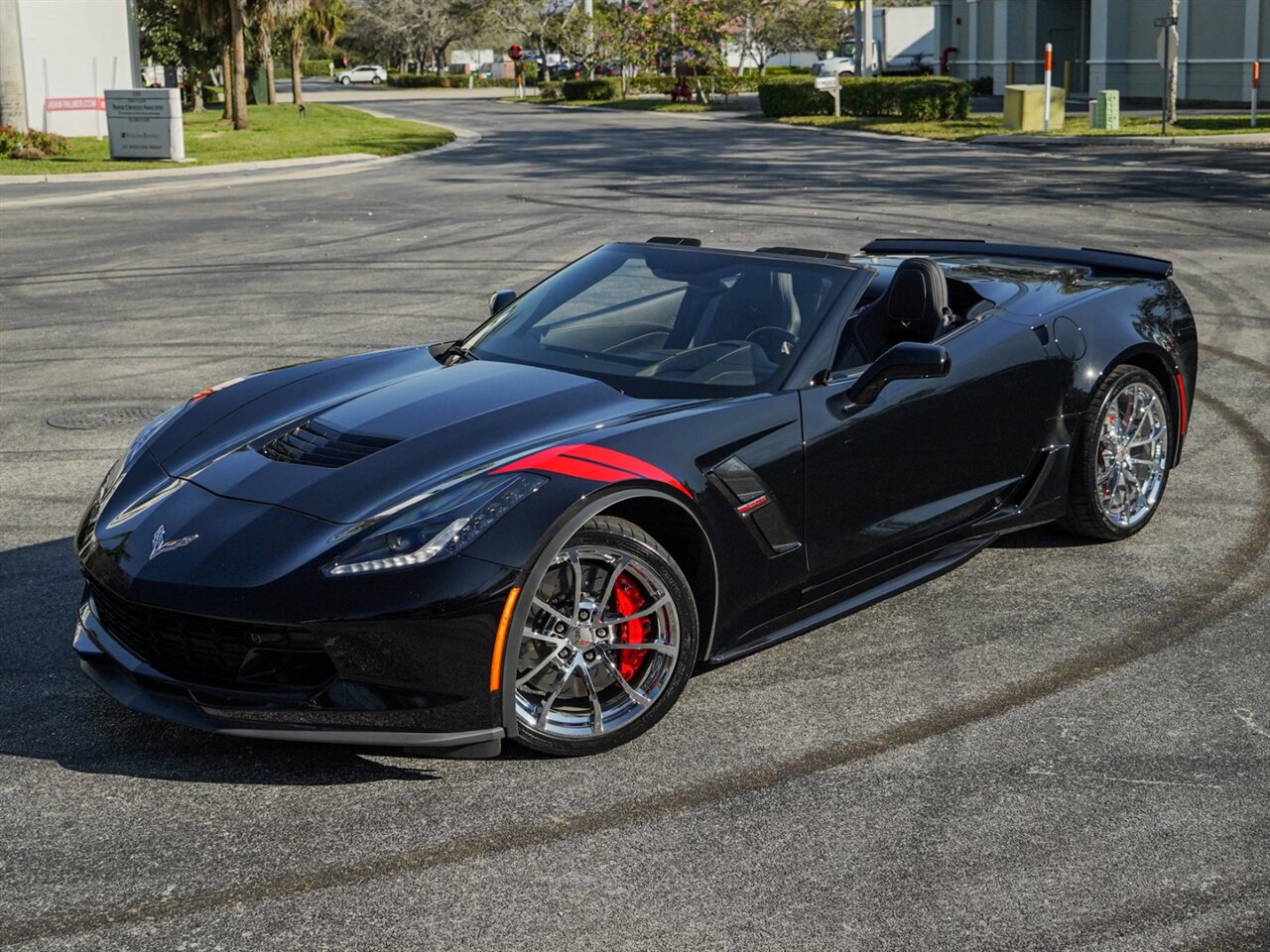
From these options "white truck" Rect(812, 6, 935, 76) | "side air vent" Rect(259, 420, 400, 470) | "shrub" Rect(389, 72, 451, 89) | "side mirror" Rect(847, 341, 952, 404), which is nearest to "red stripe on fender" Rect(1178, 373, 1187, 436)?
"side mirror" Rect(847, 341, 952, 404)

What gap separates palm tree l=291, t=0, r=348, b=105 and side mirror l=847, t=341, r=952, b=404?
146ft

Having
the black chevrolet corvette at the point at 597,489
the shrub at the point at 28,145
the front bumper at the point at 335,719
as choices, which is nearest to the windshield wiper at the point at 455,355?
the black chevrolet corvette at the point at 597,489

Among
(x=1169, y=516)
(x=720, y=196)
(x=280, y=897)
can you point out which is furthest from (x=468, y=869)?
(x=720, y=196)

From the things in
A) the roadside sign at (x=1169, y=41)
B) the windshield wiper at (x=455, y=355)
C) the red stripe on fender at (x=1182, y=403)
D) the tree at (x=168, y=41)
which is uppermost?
the tree at (x=168, y=41)

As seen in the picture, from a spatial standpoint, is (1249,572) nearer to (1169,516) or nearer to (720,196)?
(1169,516)

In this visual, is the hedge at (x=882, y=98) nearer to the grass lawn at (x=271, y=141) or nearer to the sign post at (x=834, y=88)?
the sign post at (x=834, y=88)

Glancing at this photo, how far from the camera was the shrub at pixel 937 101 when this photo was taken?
1606 inches

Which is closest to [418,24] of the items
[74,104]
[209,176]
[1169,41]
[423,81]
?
[423,81]

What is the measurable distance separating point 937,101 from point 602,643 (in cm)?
3855

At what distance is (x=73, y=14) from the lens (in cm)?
3909

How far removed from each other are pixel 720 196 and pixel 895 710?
58.0ft

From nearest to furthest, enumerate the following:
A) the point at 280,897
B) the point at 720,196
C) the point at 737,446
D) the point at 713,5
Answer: the point at 280,897, the point at 737,446, the point at 720,196, the point at 713,5

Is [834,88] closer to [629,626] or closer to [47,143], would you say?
[47,143]

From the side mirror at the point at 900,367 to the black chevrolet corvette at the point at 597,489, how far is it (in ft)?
0.03
